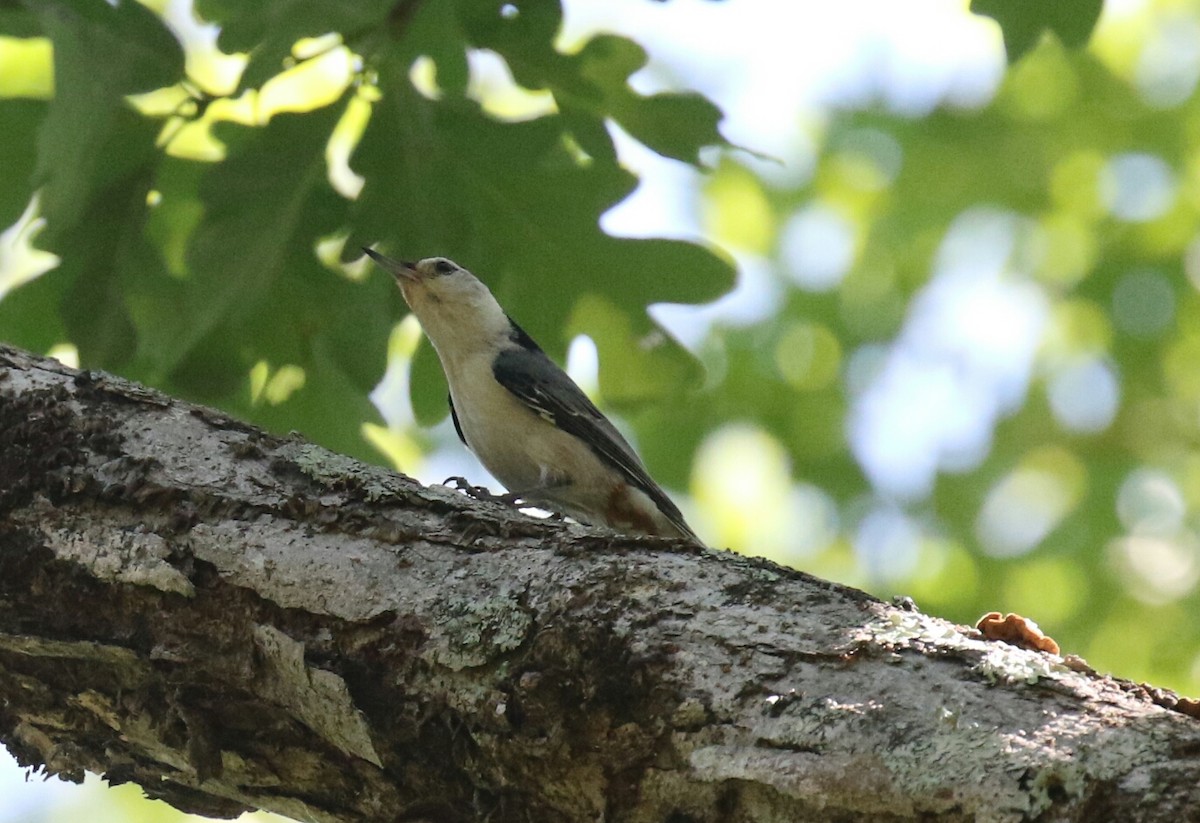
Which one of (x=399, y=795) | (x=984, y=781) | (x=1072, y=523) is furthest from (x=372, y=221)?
(x=1072, y=523)

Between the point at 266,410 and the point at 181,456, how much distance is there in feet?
4.26

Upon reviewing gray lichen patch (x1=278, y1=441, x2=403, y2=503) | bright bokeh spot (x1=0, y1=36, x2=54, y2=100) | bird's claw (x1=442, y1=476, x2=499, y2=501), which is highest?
bright bokeh spot (x1=0, y1=36, x2=54, y2=100)

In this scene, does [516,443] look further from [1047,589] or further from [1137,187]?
[1137,187]

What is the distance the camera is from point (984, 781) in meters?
1.53

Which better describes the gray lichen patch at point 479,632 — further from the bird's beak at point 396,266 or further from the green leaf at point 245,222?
the bird's beak at point 396,266

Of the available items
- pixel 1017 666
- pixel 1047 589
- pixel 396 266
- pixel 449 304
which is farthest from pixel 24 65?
pixel 1047 589

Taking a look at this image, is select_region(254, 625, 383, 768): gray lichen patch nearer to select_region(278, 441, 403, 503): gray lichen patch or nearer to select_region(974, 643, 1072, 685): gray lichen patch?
select_region(278, 441, 403, 503): gray lichen patch

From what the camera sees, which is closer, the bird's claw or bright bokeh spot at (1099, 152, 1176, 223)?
the bird's claw

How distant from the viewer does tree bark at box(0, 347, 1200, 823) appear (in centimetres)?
160

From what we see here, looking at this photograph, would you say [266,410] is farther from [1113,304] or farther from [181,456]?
[1113,304]

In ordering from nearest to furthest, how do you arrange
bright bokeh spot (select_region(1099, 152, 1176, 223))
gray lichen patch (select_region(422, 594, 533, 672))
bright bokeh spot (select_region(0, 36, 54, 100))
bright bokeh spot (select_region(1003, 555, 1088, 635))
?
gray lichen patch (select_region(422, 594, 533, 672)), bright bokeh spot (select_region(0, 36, 54, 100)), bright bokeh spot (select_region(1003, 555, 1088, 635)), bright bokeh spot (select_region(1099, 152, 1176, 223))

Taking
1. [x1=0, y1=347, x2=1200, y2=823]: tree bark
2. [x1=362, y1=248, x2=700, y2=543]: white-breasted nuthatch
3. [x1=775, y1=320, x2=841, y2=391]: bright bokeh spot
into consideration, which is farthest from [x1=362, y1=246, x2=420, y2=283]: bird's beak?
[x1=775, y1=320, x2=841, y2=391]: bright bokeh spot

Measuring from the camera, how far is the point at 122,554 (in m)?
2.17

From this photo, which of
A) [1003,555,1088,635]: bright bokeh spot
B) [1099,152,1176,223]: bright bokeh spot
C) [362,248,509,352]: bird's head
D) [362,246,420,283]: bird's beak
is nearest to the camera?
[362,246,420,283]: bird's beak
